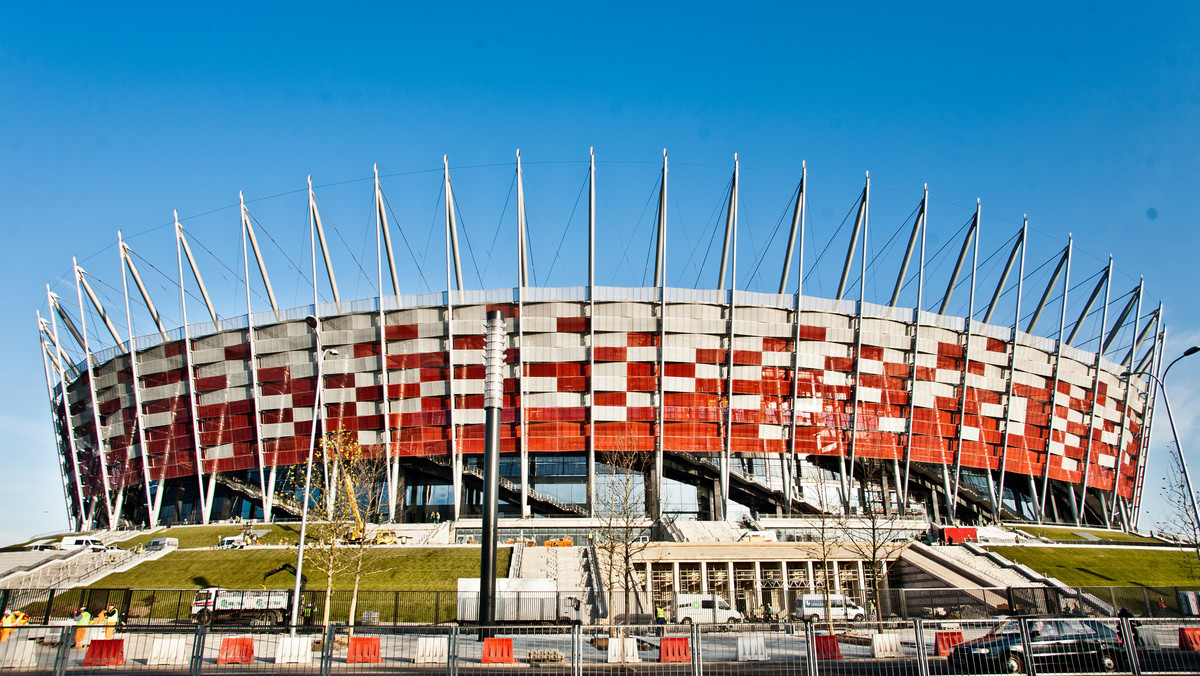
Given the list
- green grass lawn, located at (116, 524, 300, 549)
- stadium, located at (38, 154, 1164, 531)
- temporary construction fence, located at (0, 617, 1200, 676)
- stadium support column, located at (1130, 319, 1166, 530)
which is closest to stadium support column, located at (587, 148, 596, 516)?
stadium, located at (38, 154, 1164, 531)

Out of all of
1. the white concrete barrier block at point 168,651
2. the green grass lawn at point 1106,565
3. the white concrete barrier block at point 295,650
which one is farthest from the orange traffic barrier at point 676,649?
the green grass lawn at point 1106,565

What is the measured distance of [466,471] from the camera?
84250 millimetres

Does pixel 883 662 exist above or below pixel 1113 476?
below

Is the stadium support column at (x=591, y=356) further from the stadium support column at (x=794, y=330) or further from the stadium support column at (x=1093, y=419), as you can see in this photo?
the stadium support column at (x=1093, y=419)

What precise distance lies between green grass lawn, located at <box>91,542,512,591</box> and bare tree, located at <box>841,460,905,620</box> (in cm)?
2502

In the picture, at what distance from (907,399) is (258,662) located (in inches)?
3080

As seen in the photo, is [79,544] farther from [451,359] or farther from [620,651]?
[620,651]

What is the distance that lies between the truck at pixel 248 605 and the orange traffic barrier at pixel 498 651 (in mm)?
17430

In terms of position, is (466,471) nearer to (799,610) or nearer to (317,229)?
(317,229)

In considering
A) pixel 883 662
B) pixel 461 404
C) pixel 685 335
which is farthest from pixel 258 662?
pixel 685 335

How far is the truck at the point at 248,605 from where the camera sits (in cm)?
3794

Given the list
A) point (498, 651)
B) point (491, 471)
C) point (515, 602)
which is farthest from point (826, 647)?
point (491, 471)

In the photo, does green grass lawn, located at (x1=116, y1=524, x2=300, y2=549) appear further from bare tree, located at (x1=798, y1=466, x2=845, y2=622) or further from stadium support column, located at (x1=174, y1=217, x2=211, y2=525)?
bare tree, located at (x1=798, y1=466, x2=845, y2=622)

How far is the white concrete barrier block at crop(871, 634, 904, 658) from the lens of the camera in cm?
2714
